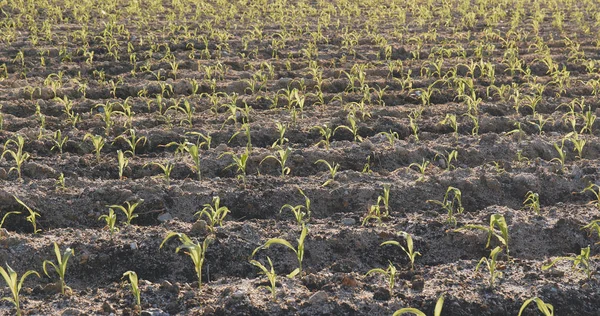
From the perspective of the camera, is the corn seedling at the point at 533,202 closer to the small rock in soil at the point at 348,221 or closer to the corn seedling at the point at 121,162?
the small rock in soil at the point at 348,221

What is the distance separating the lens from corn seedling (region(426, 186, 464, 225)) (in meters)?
3.76

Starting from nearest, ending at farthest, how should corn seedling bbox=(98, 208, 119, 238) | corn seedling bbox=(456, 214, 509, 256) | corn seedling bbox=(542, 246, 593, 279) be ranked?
1. corn seedling bbox=(542, 246, 593, 279)
2. corn seedling bbox=(456, 214, 509, 256)
3. corn seedling bbox=(98, 208, 119, 238)

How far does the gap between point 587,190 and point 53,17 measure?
323 inches

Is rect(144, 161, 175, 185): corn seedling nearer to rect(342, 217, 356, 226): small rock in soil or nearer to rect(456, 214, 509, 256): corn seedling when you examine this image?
rect(342, 217, 356, 226): small rock in soil

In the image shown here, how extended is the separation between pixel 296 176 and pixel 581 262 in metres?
1.89

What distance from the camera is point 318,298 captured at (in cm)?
300

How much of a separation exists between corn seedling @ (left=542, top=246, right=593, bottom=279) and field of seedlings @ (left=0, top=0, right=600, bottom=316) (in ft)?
0.04

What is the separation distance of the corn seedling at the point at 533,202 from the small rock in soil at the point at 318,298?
1.54 meters

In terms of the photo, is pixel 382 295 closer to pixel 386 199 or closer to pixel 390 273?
pixel 390 273

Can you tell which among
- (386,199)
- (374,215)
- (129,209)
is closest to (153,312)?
(129,209)

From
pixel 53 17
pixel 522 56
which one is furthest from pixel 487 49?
pixel 53 17

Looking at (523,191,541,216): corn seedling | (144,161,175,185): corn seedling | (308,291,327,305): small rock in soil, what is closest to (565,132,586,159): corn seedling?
(523,191,541,216): corn seedling

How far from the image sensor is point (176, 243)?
3506 mm

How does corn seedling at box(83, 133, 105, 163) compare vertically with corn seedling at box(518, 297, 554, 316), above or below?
above
